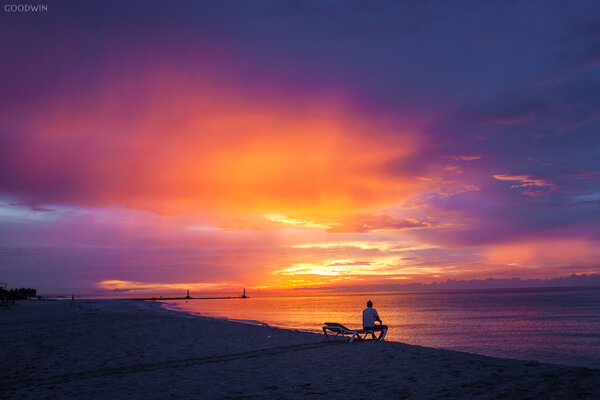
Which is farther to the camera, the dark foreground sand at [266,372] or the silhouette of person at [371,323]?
the silhouette of person at [371,323]

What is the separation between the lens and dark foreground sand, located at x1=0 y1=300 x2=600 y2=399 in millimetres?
9828

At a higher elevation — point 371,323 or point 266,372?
point 371,323

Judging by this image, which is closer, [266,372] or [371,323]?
[266,372]

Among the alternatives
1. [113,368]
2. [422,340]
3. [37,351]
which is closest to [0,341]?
[37,351]

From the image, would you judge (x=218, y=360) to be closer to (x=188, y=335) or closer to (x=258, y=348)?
(x=258, y=348)

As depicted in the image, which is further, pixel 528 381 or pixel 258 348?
pixel 258 348

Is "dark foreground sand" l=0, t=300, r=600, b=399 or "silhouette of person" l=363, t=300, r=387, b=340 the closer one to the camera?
"dark foreground sand" l=0, t=300, r=600, b=399

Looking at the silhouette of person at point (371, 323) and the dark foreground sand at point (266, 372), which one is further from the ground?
the silhouette of person at point (371, 323)

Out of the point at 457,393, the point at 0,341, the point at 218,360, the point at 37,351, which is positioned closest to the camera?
the point at 457,393

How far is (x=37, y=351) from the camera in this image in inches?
650

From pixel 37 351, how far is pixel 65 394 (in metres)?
8.39

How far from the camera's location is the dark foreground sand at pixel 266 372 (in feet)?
32.2

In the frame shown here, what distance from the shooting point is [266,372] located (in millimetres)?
12703

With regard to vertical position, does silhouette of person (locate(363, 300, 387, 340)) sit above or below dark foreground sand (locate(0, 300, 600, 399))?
above
